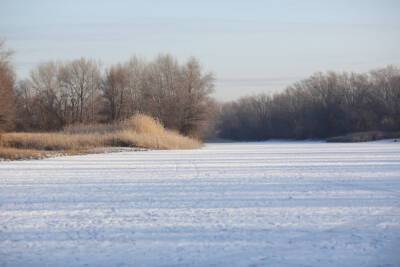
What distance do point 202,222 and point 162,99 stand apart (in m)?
53.0

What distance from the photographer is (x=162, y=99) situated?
198ft

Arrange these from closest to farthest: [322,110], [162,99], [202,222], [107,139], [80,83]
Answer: [202,222] < [107,139] < [162,99] < [80,83] < [322,110]

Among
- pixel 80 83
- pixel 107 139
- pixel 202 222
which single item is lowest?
pixel 202 222

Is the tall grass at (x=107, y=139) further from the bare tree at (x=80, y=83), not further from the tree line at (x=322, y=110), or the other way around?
the tree line at (x=322, y=110)

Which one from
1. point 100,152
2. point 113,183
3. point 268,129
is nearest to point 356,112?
point 268,129

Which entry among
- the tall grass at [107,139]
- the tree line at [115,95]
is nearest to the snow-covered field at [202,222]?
the tall grass at [107,139]

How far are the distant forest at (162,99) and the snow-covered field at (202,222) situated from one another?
Result: 120 feet

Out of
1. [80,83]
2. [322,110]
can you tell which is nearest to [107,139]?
[80,83]

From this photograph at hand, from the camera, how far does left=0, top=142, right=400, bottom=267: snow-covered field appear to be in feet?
19.9

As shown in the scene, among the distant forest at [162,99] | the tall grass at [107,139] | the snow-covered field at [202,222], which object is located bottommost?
the snow-covered field at [202,222]

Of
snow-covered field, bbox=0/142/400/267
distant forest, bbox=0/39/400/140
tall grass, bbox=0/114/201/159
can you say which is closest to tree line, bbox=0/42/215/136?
distant forest, bbox=0/39/400/140

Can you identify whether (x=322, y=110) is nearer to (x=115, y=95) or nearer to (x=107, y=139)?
(x=115, y=95)

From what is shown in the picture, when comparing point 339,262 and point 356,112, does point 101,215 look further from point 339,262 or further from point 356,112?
point 356,112

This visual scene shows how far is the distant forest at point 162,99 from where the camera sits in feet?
192
